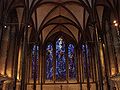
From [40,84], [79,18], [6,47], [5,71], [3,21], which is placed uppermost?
[79,18]

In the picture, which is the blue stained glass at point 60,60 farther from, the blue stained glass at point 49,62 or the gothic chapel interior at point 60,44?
the blue stained glass at point 49,62

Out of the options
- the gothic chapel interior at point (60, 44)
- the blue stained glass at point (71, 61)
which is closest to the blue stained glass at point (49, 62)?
the gothic chapel interior at point (60, 44)

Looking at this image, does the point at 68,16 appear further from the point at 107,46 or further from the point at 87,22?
the point at 107,46

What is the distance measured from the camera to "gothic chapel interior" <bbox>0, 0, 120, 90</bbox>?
1925 cm

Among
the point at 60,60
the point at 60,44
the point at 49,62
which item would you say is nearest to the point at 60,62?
the point at 60,60

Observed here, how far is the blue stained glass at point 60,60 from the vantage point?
28.2 metres

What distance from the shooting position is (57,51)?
1158 inches

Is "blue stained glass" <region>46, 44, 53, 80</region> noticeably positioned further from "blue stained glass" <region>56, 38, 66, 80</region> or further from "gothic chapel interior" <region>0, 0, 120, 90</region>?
"blue stained glass" <region>56, 38, 66, 80</region>

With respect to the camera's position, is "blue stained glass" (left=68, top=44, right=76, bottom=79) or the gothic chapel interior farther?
"blue stained glass" (left=68, top=44, right=76, bottom=79)

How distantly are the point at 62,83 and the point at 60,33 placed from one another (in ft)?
23.9

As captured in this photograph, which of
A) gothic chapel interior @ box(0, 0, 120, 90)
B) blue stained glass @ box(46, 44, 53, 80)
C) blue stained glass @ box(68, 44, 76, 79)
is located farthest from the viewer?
blue stained glass @ box(68, 44, 76, 79)

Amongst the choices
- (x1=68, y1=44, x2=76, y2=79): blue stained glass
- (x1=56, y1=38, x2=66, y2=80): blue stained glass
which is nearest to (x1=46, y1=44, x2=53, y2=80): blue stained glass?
(x1=56, y1=38, x2=66, y2=80): blue stained glass

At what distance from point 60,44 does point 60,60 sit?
7.90 feet

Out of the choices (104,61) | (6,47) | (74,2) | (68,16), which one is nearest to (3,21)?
(6,47)
